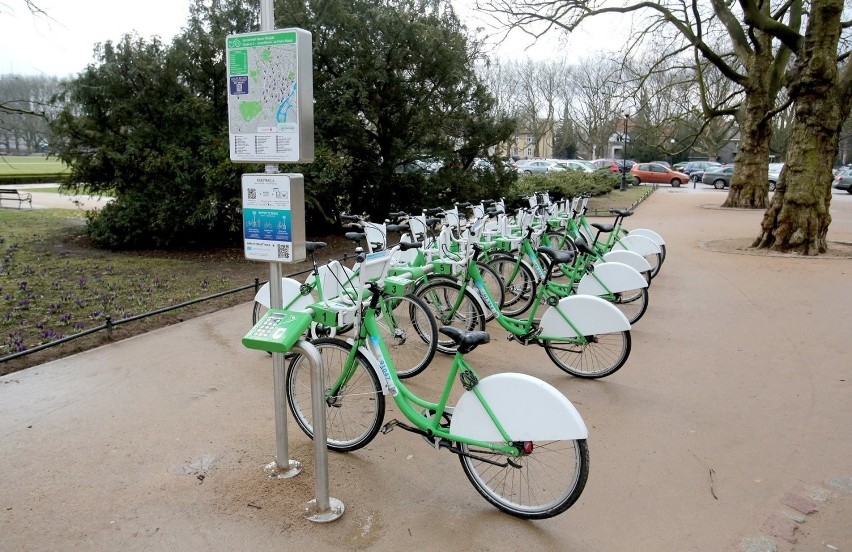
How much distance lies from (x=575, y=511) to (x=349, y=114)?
9387 mm

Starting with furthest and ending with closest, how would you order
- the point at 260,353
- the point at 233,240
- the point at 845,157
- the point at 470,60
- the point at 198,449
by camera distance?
the point at 845,157
the point at 470,60
the point at 233,240
the point at 260,353
the point at 198,449

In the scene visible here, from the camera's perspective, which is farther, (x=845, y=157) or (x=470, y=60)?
(x=845, y=157)

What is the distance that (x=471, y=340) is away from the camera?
2.79 meters

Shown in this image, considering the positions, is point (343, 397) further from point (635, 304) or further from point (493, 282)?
point (635, 304)

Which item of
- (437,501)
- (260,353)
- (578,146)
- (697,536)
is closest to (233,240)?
(260,353)

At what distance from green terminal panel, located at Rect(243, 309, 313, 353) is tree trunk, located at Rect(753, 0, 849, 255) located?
9.63 m

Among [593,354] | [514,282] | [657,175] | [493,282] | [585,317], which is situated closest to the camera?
[585,317]

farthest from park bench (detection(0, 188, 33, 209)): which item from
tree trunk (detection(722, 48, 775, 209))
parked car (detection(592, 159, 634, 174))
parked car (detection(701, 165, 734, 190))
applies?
parked car (detection(701, 165, 734, 190))

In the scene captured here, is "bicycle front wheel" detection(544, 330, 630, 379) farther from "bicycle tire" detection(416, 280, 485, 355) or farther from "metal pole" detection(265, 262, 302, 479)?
"metal pole" detection(265, 262, 302, 479)

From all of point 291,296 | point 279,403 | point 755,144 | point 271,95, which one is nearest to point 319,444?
point 279,403

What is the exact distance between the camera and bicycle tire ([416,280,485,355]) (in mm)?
4988

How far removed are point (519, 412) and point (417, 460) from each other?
3.04 feet

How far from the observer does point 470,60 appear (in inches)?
496

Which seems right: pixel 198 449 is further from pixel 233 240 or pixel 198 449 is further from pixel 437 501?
pixel 233 240
